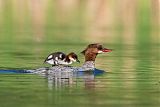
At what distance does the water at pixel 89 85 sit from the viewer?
65.9 feet

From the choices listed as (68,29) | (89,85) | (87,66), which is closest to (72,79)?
(89,85)

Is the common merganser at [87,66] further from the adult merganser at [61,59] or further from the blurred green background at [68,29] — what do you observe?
the blurred green background at [68,29]

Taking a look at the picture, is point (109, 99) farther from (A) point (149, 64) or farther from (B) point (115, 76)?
(A) point (149, 64)

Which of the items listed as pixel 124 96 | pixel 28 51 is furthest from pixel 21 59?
pixel 124 96

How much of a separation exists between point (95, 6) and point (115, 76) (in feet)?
192

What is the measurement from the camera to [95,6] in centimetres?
8344

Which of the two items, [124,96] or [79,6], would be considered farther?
[79,6]

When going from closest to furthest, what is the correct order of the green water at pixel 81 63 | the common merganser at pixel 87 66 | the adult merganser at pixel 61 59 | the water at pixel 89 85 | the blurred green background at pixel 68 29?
the water at pixel 89 85, the green water at pixel 81 63, the common merganser at pixel 87 66, the adult merganser at pixel 61 59, the blurred green background at pixel 68 29

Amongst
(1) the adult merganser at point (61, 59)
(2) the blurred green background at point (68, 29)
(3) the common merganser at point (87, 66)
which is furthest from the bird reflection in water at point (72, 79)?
(2) the blurred green background at point (68, 29)

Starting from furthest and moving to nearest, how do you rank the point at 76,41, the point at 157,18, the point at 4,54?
the point at 157,18 → the point at 76,41 → the point at 4,54

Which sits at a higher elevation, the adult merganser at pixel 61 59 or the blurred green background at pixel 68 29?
the blurred green background at pixel 68 29

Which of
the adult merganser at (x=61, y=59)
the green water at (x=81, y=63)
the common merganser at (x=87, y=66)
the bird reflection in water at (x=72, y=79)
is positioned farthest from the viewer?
the adult merganser at (x=61, y=59)

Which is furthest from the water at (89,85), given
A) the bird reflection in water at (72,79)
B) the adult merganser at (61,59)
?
the adult merganser at (61,59)

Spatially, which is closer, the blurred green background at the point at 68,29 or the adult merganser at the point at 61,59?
the adult merganser at the point at 61,59
